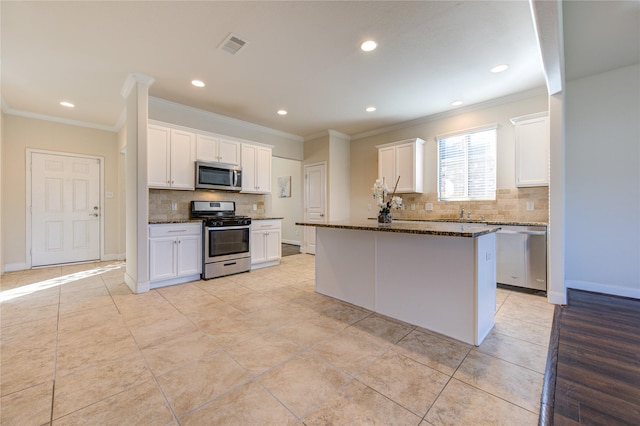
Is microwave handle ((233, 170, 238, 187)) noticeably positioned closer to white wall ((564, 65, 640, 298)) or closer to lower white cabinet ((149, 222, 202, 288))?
lower white cabinet ((149, 222, 202, 288))

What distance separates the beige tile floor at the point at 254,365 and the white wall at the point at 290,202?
496 cm

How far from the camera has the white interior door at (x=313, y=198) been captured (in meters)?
6.15

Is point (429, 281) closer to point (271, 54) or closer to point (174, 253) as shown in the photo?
point (271, 54)

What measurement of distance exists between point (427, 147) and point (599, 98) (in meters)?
2.25

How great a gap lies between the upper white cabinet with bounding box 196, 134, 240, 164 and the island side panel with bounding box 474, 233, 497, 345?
4.02m

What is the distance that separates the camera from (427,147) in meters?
5.05

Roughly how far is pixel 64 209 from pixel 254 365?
18.0ft

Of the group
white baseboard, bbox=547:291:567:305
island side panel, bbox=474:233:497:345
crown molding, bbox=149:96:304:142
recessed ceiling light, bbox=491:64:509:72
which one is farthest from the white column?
white baseboard, bbox=547:291:567:305

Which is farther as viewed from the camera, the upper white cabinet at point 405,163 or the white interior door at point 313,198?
the white interior door at point 313,198

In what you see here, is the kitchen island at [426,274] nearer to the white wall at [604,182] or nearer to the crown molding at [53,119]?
the white wall at [604,182]

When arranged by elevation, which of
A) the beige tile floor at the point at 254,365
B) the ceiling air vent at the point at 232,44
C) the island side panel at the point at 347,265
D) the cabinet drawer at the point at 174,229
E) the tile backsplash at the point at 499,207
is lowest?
the beige tile floor at the point at 254,365

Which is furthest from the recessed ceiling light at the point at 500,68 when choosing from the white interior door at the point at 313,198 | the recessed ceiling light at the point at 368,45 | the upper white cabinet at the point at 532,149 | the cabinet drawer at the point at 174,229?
the cabinet drawer at the point at 174,229

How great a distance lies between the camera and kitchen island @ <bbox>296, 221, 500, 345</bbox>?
2.16 meters

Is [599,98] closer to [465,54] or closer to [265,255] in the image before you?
[465,54]
